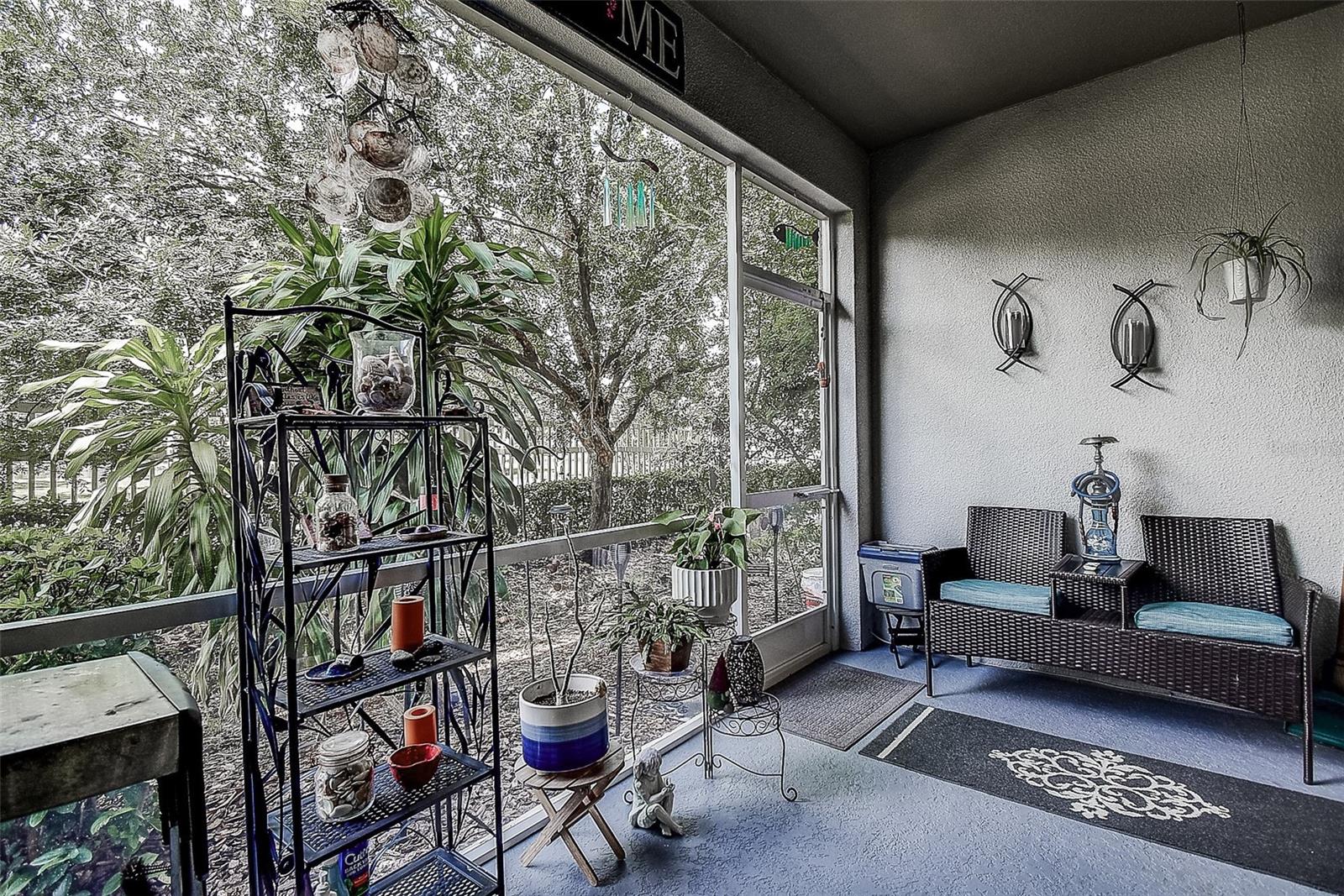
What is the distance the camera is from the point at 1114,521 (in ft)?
10.4

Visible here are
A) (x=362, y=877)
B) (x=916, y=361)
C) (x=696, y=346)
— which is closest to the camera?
(x=362, y=877)

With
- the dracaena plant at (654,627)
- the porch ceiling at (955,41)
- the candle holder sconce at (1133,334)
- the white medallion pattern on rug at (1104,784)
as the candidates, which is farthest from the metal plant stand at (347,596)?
the candle holder sconce at (1133,334)

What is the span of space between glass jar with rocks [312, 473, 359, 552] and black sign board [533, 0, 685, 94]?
1663 mm

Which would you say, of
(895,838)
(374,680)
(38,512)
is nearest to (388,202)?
(38,512)

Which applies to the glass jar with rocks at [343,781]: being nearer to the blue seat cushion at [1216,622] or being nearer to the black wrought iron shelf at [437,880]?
the black wrought iron shelf at [437,880]

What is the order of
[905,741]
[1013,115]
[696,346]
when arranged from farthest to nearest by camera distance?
[1013,115] → [696,346] → [905,741]

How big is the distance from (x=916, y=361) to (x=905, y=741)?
2.16 m

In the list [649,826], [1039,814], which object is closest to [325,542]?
[649,826]

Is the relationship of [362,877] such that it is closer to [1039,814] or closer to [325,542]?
[325,542]

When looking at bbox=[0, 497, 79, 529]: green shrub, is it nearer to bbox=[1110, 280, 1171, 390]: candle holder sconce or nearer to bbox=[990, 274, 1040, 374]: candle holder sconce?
bbox=[990, 274, 1040, 374]: candle holder sconce

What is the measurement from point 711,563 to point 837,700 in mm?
1264

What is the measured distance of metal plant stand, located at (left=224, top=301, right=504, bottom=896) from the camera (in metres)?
1.30

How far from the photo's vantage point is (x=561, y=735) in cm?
179

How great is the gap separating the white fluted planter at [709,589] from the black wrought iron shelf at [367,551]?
41.5 inches
